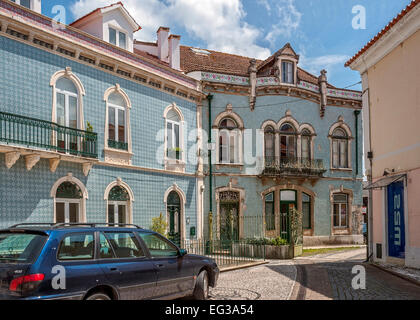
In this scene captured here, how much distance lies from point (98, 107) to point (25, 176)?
416 centimetres

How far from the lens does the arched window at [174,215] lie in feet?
70.3

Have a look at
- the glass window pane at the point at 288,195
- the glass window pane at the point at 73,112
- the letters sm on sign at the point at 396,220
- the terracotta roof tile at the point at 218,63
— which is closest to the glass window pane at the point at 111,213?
the glass window pane at the point at 73,112

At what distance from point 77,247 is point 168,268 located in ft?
6.50

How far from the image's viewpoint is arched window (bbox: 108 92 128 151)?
18422 millimetres

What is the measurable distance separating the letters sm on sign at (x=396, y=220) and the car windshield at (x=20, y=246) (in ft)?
41.9

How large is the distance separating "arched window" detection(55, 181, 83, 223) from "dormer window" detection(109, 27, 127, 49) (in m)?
6.20

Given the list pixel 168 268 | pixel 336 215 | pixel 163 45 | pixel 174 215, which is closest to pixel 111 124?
pixel 174 215

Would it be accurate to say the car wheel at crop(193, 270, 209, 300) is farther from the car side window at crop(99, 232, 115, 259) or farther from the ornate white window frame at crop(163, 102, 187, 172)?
the ornate white window frame at crop(163, 102, 187, 172)

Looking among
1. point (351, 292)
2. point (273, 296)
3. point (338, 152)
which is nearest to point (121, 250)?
point (273, 296)

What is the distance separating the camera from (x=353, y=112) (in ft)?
93.3

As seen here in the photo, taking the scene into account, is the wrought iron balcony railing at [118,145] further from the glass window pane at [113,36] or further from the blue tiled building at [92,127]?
the glass window pane at [113,36]

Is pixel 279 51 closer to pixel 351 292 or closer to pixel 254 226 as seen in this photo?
pixel 254 226

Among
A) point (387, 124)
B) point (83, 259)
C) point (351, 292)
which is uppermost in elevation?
point (387, 124)

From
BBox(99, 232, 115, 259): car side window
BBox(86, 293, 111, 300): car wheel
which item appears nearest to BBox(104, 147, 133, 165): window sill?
BBox(99, 232, 115, 259): car side window
